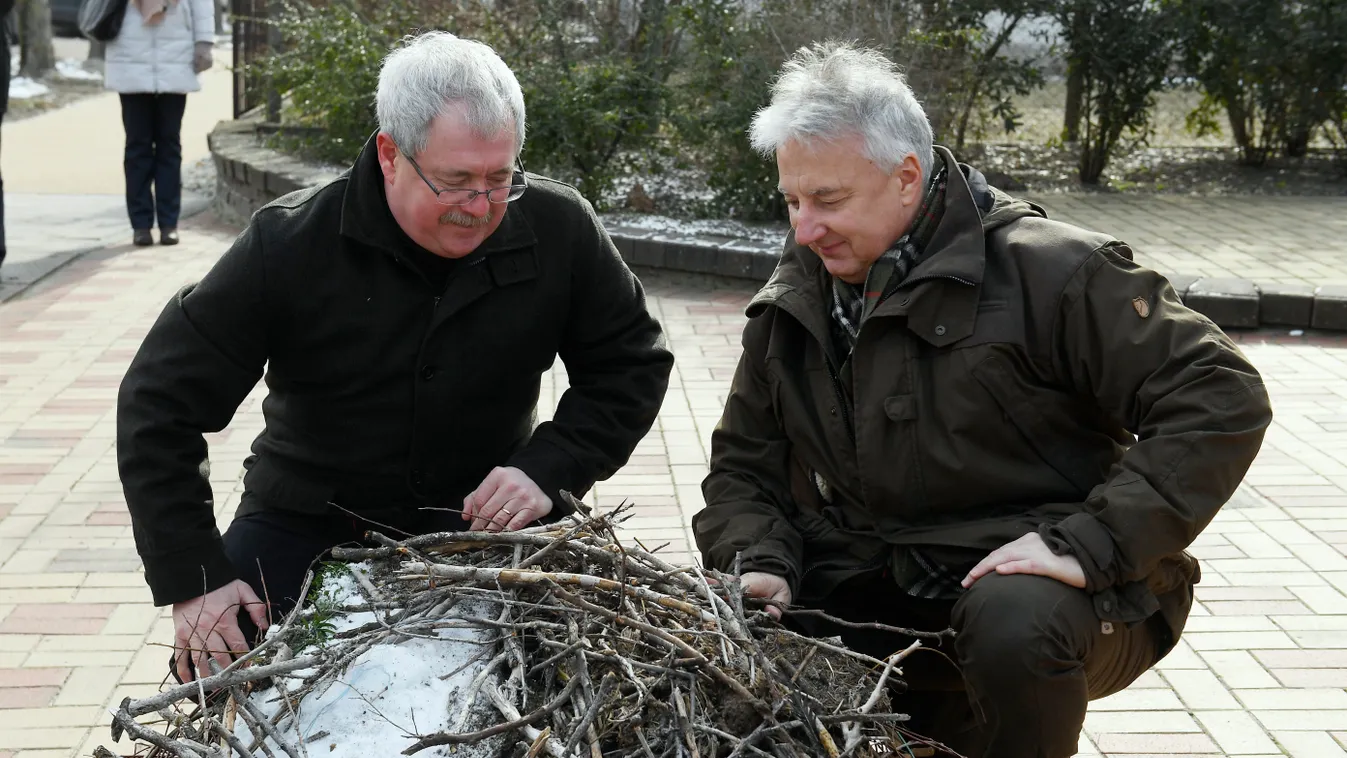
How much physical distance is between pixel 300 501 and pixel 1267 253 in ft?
21.2

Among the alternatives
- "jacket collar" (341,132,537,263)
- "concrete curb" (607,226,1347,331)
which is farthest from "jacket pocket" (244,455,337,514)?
"concrete curb" (607,226,1347,331)

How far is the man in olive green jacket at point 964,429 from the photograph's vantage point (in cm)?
256

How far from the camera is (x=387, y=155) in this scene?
2992 mm

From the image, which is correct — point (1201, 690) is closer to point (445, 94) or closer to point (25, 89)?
point (445, 94)

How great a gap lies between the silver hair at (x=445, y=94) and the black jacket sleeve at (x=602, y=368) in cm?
43

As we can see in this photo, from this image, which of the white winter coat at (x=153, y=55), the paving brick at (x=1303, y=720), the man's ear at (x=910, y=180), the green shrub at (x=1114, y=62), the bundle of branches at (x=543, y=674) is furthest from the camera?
the green shrub at (x=1114, y=62)

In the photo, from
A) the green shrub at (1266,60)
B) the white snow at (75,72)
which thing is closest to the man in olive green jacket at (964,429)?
the green shrub at (1266,60)

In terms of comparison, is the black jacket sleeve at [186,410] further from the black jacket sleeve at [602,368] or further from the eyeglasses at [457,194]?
the black jacket sleeve at [602,368]

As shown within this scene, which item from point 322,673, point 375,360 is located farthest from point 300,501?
point 322,673

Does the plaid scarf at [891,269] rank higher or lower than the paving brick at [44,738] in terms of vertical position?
higher

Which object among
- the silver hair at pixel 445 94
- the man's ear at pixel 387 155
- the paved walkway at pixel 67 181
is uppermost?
the silver hair at pixel 445 94

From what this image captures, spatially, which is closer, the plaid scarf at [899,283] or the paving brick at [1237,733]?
the plaid scarf at [899,283]

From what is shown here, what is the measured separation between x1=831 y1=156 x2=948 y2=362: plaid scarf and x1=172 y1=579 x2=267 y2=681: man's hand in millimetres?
1275

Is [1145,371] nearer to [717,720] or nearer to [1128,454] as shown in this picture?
[1128,454]
